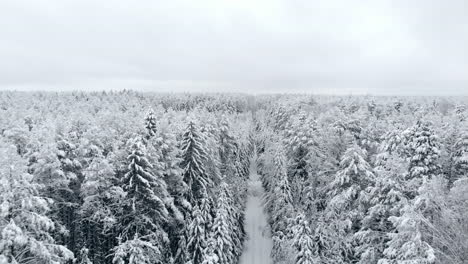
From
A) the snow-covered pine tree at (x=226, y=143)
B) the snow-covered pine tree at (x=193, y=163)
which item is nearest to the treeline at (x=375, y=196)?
the snow-covered pine tree at (x=226, y=143)

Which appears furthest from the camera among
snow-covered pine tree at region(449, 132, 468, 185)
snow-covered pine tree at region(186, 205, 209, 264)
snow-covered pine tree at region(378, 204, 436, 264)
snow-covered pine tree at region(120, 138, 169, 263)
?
snow-covered pine tree at region(449, 132, 468, 185)

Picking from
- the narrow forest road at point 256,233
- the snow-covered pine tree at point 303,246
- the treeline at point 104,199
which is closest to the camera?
the treeline at point 104,199

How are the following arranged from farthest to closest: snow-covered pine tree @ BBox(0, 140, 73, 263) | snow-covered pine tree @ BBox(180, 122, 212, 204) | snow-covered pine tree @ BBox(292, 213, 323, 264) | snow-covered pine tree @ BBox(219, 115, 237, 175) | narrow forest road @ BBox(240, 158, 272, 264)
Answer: snow-covered pine tree @ BBox(219, 115, 237, 175), narrow forest road @ BBox(240, 158, 272, 264), snow-covered pine tree @ BBox(180, 122, 212, 204), snow-covered pine tree @ BBox(292, 213, 323, 264), snow-covered pine tree @ BBox(0, 140, 73, 263)

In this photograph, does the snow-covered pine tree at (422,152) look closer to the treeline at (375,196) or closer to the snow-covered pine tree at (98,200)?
the treeline at (375,196)

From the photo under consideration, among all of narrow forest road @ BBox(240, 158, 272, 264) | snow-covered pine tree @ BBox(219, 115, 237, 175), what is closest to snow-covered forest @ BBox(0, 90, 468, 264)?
narrow forest road @ BBox(240, 158, 272, 264)

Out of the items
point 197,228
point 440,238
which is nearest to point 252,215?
point 197,228

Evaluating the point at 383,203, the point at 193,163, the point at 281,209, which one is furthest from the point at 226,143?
the point at 383,203

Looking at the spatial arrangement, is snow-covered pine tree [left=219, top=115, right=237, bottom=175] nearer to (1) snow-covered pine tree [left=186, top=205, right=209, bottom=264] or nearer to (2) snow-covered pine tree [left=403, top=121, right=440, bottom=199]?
(1) snow-covered pine tree [left=186, top=205, right=209, bottom=264]

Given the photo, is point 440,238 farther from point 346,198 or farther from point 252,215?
point 252,215

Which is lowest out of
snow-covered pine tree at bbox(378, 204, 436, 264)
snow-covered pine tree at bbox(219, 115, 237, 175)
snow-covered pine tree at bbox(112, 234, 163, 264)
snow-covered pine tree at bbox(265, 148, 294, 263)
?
snow-covered pine tree at bbox(265, 148, 294, 263)
